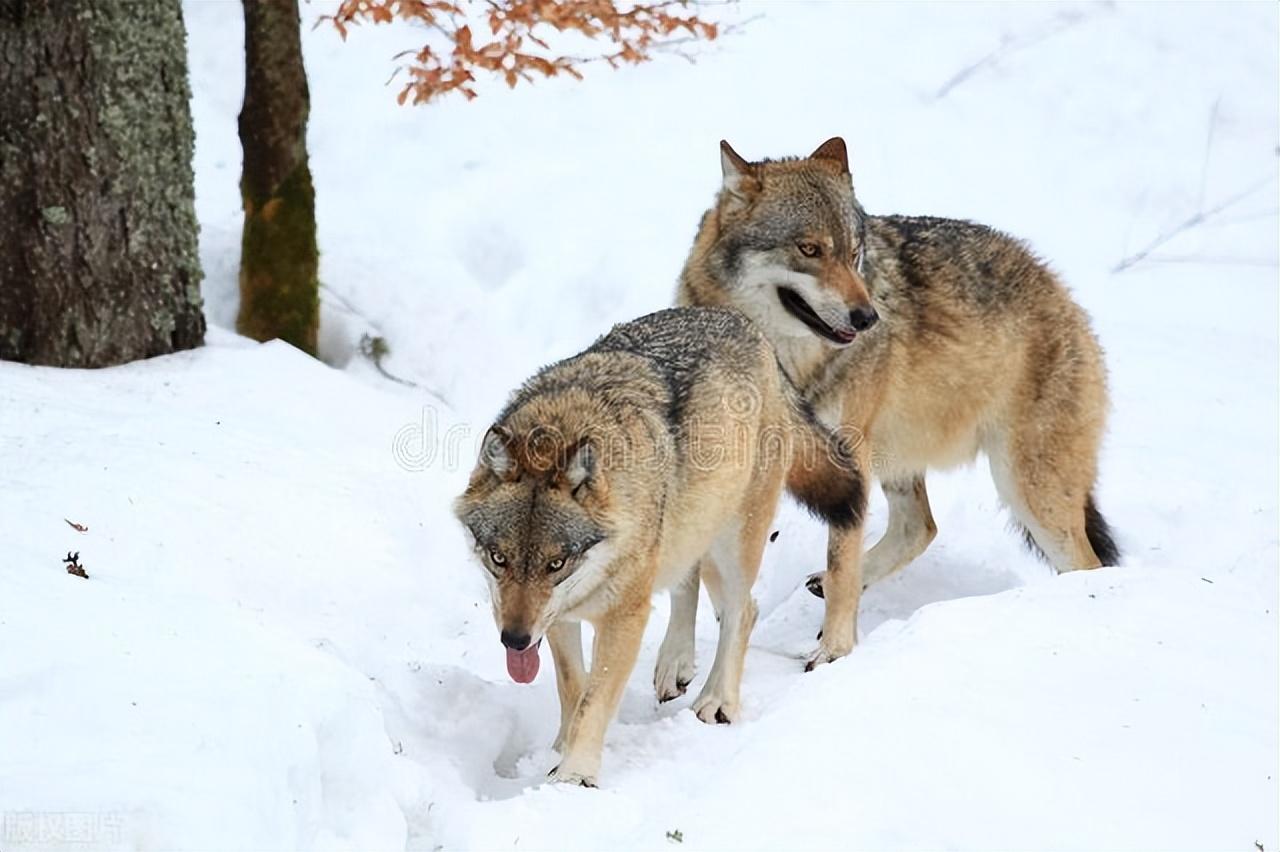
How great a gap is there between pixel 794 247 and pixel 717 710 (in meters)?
2.20

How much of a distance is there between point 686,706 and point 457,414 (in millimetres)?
3322

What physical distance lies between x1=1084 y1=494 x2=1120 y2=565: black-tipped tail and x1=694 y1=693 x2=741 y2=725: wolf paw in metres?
2.72

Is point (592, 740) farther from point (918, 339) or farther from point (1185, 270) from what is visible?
point (1185, 270)

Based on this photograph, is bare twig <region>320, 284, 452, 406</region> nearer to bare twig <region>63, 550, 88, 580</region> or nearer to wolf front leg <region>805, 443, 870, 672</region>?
wolf front leg <region>805, 443, 870, 672</region>

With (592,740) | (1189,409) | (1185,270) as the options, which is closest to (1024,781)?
(592,740)

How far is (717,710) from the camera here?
6.02 meters

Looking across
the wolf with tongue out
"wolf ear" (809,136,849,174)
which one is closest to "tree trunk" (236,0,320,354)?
the wolf with tongue out

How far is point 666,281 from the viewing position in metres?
10.5

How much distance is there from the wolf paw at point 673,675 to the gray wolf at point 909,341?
71 cm

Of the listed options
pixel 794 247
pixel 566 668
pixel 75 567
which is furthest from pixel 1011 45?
pixel 75 567

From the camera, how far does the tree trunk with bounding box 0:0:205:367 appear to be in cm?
693

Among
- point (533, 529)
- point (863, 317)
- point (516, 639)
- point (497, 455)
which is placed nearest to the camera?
point (516, 639)

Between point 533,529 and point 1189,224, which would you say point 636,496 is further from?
point 1189,224

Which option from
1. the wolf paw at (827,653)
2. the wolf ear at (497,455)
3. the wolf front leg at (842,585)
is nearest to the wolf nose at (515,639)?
the wolf ear at (497,455)
